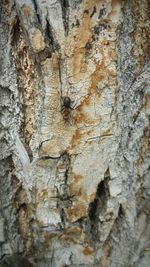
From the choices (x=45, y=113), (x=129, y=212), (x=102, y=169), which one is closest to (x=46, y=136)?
(x=45, y=113)

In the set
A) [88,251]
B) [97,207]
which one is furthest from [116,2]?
[88,251]

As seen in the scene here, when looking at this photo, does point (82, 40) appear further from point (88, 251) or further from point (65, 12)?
point (88, 251)

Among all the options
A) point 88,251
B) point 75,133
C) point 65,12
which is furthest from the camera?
point 88,251

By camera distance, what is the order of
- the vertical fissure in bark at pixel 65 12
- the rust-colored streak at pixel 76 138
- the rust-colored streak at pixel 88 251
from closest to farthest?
1. the vertical fissure in bark at pixel 65 12
2. the rust-colored streak at pixel 76 138
3. the rust-colored streak at pixel 88 251

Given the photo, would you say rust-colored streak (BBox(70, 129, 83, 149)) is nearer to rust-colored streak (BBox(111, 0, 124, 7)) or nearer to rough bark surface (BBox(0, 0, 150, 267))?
rough bark surface (BBox(0, 0, 150, 267))

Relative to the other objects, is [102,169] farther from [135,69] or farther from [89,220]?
[135,69]

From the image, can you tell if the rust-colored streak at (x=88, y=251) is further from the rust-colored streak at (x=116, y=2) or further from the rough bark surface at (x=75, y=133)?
the rust-colored streak at (x=116, y=2)

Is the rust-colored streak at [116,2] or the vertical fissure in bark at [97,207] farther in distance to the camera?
the vertical fissure in bark at [97,207]

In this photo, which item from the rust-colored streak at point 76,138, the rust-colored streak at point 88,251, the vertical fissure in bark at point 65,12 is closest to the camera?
the vertical fissure in bark at point 65,12

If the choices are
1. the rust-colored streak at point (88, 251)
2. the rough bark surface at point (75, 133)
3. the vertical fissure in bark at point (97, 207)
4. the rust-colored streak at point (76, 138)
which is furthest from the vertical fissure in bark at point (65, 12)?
the rust-colored streak at point (88, 251)

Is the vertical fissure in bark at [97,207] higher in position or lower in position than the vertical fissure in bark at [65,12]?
lower
